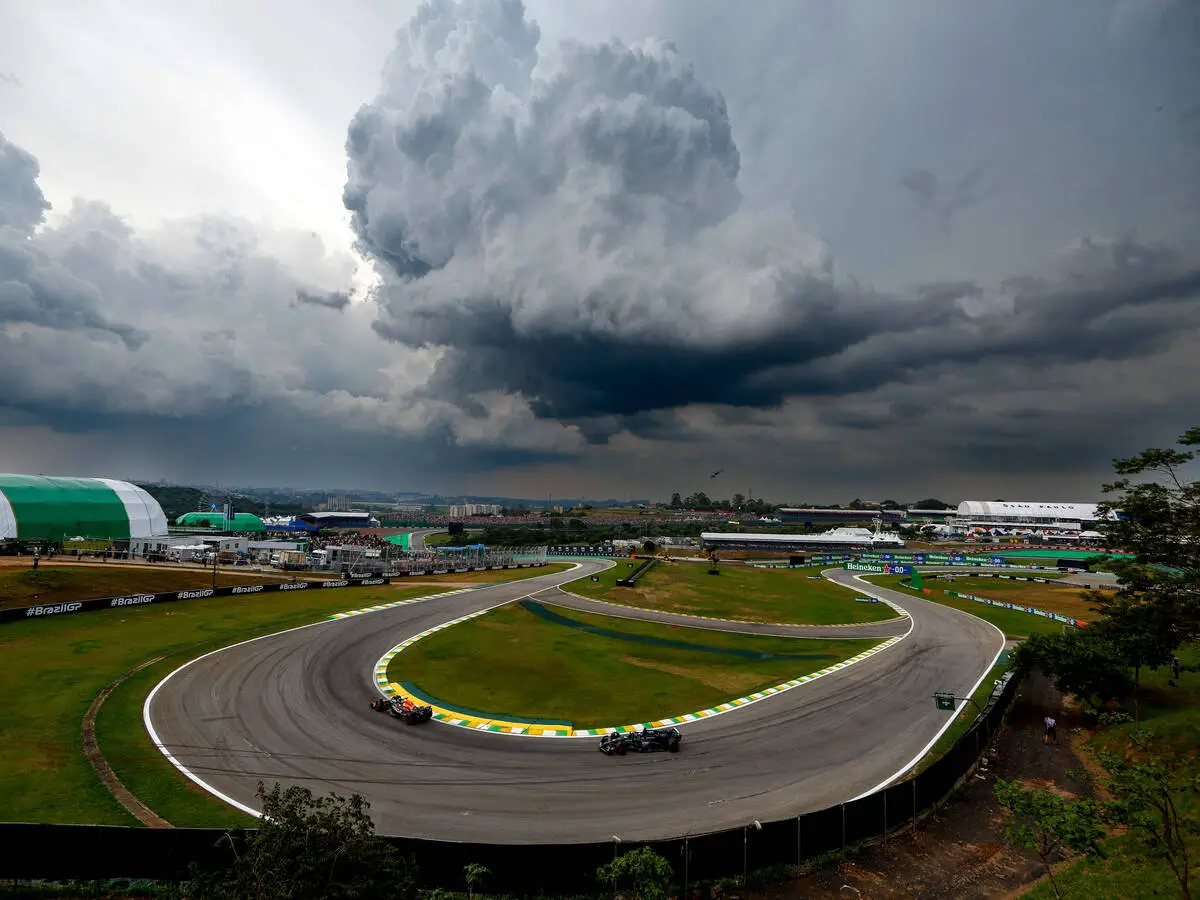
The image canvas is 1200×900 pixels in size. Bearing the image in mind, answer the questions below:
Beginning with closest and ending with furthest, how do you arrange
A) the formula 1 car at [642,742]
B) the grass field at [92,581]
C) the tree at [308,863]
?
the tree at [308,863] < the formula 1 car at [642,742] < the grass field at [92,581]

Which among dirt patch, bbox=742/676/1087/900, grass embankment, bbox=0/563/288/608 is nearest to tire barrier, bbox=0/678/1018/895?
dirt patch, bbox=742/676/1087/900

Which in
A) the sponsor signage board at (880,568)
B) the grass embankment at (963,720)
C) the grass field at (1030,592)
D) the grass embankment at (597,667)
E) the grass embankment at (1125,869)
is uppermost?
the grass embankment at (1125,869)

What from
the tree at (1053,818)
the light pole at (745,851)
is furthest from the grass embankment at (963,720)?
the tree at (1053,818)

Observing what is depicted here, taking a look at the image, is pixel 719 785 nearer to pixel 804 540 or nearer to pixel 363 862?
pixel 363 862

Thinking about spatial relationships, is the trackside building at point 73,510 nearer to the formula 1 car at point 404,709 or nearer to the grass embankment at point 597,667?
the grass embankment at point 597,667

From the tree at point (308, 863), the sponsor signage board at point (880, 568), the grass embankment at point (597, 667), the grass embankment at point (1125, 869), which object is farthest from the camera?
the sponsor signage board at point (880, 568)

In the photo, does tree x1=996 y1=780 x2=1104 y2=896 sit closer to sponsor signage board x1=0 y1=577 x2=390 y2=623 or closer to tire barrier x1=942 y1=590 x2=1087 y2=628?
tire barrier x1=942 y1=590 x2=1087 y2=628
